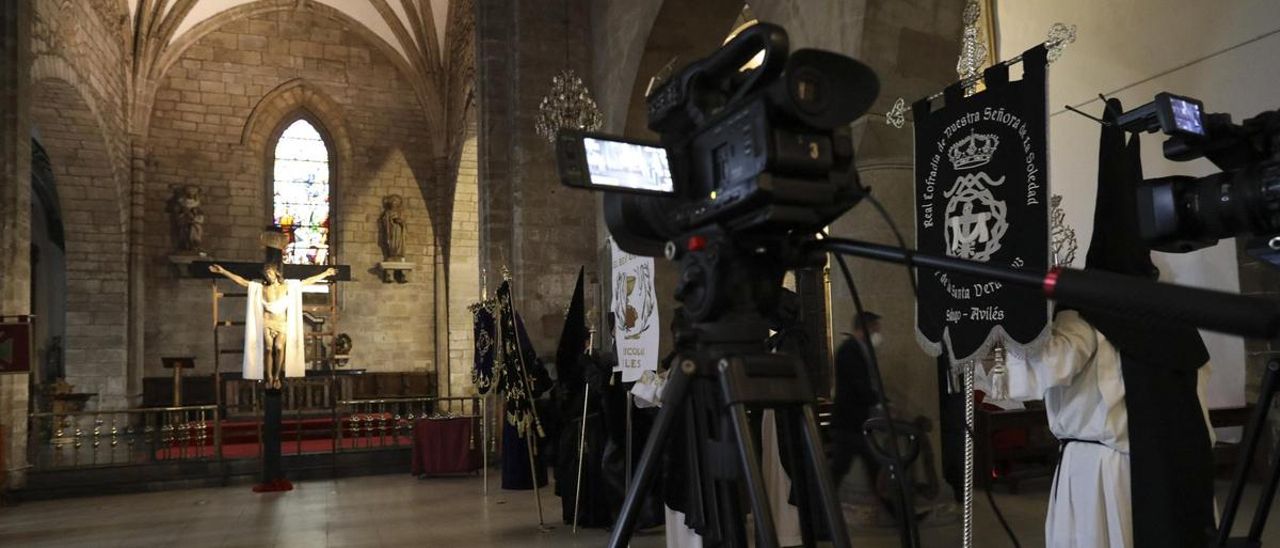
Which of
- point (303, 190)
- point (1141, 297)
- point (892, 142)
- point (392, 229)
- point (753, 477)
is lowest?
point (753, 477)

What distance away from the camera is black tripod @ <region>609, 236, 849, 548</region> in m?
1.29

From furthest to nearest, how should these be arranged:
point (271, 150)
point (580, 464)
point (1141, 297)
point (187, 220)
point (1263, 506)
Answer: point (271, 150), point (187, 220), point (580, 464), point (1263, 506), point (1141, 297)

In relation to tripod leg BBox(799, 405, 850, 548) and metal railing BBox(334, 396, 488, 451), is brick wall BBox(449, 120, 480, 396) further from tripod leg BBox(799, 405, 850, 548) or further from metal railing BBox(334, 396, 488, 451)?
tripod leg BBox(799, 405, 850, 548)

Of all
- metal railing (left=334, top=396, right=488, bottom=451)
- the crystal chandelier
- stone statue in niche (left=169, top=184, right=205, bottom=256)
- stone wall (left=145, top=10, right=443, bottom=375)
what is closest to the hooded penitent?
metal railing (left=334, top=396, right=488, bottom=451)

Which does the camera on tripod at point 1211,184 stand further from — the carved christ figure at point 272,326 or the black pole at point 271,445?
the carved christ figure at point 272,326

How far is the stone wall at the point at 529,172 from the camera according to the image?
9.62 metres

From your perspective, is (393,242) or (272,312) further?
(393,242)

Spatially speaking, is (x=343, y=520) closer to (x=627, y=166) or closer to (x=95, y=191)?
(x=627, y=166)

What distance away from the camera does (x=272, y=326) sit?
9875 mm

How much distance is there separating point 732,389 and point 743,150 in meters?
0.34

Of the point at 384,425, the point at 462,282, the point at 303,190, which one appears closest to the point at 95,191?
the point at 303,190

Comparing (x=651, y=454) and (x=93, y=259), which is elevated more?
(x=93, y=259)

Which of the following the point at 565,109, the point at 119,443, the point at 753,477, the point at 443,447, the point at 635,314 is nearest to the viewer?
the point at 753,477

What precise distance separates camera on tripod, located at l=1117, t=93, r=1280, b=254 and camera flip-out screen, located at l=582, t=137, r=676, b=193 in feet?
3.75
